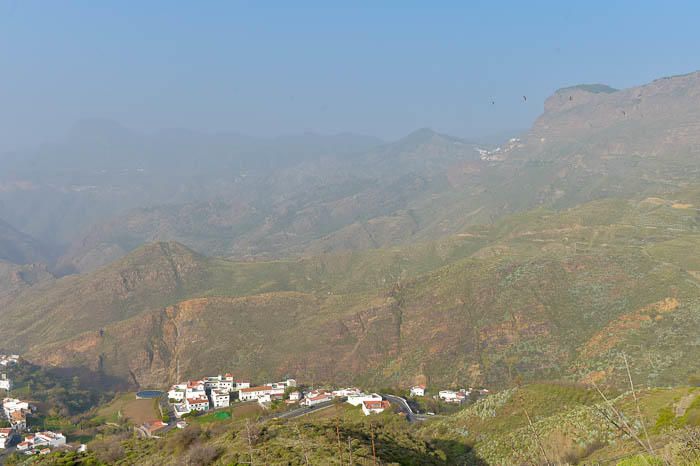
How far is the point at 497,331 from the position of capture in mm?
66125

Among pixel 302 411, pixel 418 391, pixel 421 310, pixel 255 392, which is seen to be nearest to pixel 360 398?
pixel 302 411

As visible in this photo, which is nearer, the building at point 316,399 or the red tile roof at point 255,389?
the building at point 316,399

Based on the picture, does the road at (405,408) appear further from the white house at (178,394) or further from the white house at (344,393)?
the white house at (178,394)

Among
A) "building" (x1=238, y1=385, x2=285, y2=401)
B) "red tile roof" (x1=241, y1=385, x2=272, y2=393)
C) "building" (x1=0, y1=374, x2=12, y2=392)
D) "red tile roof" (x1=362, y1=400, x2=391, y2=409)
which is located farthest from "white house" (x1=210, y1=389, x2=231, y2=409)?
"building" (x1=0, y1=374, x2=12, y2=392)

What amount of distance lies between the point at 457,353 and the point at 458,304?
31.7 ft

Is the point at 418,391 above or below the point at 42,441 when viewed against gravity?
below

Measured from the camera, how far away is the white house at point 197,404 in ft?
184

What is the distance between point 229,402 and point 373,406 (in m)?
20.1

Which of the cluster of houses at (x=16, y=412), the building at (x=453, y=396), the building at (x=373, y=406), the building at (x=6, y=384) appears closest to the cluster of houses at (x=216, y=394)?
the building at (x=373, y=406)

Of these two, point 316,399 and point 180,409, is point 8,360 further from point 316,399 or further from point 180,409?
point 316,399

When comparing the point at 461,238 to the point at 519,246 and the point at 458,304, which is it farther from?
the point at 458,304

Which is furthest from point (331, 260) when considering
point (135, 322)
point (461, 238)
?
point (135, 322)

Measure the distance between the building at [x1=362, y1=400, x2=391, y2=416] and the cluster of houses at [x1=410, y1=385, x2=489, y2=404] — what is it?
8590 mm

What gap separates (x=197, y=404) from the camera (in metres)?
56.8
